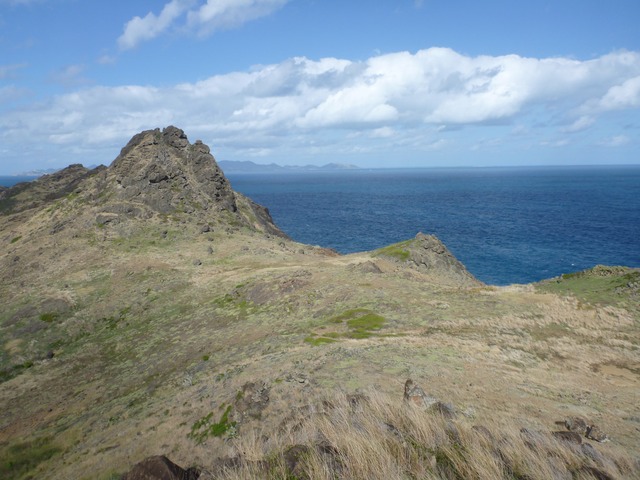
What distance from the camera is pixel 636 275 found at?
38.8 metres

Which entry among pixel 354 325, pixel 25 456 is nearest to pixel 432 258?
pixel 354 325

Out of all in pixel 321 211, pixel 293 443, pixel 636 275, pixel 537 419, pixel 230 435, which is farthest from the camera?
pixel 321 211

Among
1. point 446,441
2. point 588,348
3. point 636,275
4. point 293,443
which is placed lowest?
point 588,348

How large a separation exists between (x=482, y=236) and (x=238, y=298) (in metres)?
108

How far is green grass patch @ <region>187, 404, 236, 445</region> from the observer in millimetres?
17984

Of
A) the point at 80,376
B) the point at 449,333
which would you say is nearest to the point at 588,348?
the point at 449,333

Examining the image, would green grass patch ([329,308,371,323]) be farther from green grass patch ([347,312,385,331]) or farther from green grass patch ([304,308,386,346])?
green grass patch ([347,312,385,331])

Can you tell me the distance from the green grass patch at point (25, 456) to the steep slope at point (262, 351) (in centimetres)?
10

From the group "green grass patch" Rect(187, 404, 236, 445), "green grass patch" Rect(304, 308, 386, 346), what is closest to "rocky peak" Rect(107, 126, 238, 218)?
"green grass patch" Rect(304, 308, 386, 346)

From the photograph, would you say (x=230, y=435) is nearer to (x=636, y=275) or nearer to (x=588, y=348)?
(x=588, y=348)

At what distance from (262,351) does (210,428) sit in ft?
35.7

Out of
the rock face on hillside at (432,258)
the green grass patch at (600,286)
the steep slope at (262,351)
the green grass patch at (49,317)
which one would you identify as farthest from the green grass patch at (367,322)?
the green grass patch at (49,317)

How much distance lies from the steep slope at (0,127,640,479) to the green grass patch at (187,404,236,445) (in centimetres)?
11

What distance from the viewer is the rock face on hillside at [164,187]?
251 feet
